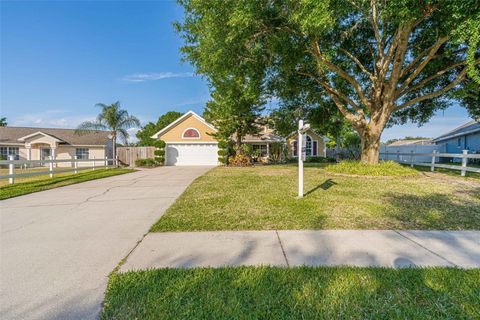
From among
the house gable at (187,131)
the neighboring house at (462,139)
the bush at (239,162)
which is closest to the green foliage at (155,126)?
the house gable at (187,131)

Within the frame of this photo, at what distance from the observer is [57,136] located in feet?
75.0

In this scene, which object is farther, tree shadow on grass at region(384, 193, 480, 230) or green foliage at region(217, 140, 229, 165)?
green foliage at region(217, 140, 229, 165)

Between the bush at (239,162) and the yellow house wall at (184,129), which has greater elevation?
the yellow house wall at (184,129)

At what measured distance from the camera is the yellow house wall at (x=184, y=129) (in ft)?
72.5

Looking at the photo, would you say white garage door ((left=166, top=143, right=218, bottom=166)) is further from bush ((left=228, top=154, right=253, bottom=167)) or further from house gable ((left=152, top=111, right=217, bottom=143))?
bush ((left=228, top=154, right=253, bottom=167))

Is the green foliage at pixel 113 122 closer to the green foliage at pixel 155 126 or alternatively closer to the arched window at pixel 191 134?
the arched window at pixel 191 134

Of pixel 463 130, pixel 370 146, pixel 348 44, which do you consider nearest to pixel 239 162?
pixel 370 146

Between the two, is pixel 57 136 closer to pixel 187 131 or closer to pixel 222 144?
pixel 187 131

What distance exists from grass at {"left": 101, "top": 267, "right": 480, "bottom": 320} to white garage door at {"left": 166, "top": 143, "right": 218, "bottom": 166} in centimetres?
1976

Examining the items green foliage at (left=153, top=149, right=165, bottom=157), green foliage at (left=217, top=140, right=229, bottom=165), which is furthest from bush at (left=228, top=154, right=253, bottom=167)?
green foliage at (left=153, top=149, right=165, bottom=157)

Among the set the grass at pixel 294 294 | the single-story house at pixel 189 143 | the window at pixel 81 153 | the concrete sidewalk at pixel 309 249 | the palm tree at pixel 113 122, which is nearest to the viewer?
the grass at pixel 294 294

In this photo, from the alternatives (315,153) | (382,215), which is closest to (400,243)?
(382,215)

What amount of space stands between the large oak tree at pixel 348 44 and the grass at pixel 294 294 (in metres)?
6.43

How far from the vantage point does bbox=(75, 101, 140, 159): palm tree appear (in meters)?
19.5
